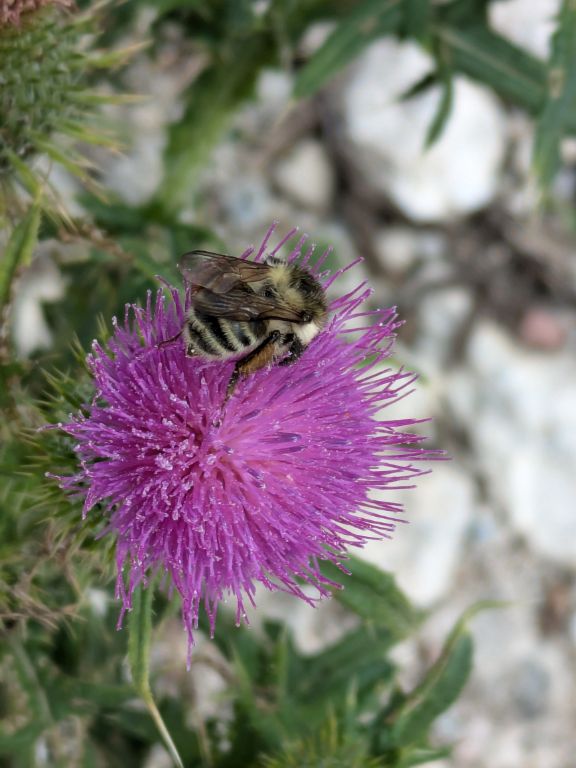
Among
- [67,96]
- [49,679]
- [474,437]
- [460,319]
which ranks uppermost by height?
[460,319]

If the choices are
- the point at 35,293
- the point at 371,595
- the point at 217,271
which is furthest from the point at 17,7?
the point at 35,293

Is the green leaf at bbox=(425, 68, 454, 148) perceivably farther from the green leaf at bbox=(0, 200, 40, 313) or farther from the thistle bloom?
the green leaf at bbox=(0, 200, 40, 313)

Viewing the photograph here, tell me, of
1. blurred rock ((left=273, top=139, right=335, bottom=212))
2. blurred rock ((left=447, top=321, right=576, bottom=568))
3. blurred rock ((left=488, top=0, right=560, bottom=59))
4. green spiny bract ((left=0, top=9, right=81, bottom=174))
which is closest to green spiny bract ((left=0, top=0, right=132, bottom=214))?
green spiny bract ((left=0, top=9, right=81, bottom=174))

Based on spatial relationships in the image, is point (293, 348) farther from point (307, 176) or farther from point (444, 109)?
point (307, 176)

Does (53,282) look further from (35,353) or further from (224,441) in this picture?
(224,441)

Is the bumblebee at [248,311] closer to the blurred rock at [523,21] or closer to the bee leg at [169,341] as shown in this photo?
the bee leg at [169,341]

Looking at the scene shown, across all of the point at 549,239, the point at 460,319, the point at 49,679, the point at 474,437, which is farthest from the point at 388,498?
the point at 49,679
